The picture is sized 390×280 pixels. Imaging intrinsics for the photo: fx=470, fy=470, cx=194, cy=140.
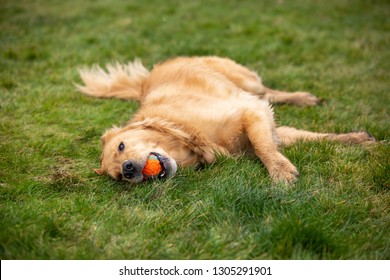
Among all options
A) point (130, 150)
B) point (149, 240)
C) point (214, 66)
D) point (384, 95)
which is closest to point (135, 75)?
point (214, 66)

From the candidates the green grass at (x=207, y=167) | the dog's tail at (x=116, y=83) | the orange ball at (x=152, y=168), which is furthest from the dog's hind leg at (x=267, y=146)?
the dog's tail at (x=116, y=83)

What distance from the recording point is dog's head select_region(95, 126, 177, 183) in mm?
3672

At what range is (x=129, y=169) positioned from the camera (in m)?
3.64

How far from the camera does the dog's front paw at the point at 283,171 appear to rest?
3624 mm

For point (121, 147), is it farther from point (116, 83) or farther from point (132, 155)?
point (116, 83)

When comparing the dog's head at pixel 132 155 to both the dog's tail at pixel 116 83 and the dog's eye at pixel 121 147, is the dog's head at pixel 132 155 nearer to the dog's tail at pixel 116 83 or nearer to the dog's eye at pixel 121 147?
the dog's eye at pixel 121 147

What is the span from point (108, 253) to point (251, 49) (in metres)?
5.08

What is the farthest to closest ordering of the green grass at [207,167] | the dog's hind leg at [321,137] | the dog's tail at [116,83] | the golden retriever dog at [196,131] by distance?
1. the dog's tail at [116,83]
2. the dog's hind leg at [321,137]
3. the golden retriever dog at [196,131]
4. the green grass at [207,167]

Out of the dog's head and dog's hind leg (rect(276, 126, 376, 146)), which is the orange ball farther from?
dog's hind leg (rect(276, 126, 376, 146))

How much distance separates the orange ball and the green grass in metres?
0.12

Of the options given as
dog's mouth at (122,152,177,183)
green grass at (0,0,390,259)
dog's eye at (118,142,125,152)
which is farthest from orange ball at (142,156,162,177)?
dog's eye at (118,142,125,152)

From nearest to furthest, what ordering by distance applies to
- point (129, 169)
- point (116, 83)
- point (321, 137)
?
1. point (129, 169)
2. point (321, 137)
3. point (116, 83)

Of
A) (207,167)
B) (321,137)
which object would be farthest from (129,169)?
(321,137)

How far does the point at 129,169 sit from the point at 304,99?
2.73 m
